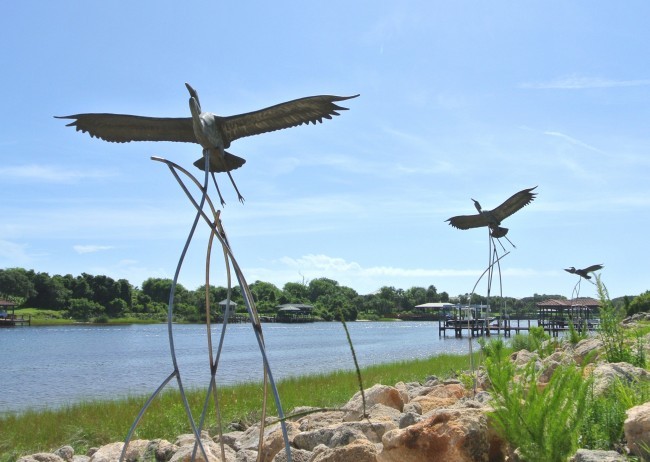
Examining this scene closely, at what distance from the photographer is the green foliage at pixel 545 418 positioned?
4105 mm

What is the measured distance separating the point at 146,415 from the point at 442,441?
838cm

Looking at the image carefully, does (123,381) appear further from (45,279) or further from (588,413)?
(45,279)

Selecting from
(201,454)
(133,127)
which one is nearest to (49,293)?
(201,454)

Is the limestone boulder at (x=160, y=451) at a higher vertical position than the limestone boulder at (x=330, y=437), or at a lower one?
lower

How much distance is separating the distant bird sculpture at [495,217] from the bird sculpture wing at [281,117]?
5.57 m

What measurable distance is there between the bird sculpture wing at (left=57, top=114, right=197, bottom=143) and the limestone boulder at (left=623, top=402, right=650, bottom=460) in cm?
343

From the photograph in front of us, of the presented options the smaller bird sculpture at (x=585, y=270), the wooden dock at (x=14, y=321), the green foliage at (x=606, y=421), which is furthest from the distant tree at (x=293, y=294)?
the green foliage at (x=606, y=421)

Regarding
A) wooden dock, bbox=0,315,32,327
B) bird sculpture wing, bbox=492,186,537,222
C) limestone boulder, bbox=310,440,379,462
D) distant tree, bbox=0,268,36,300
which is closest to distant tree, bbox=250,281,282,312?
distant tree, bbox=0,268,36,300

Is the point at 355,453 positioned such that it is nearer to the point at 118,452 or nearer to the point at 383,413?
the point at 383,413

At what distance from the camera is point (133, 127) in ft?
13.6

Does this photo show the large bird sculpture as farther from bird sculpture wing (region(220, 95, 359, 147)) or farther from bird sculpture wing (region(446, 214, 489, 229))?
bird sculpture wing (region(446, 214, 489, 229))

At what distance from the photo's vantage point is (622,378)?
5844 mm

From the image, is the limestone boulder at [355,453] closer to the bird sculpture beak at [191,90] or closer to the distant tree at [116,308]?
the bird sculpture beak at [191,90]

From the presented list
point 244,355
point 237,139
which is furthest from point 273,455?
point 244,355
